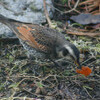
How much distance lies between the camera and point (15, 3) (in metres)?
6.50

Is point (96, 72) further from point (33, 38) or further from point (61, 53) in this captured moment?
point (33, 38)

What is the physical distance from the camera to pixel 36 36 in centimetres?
487

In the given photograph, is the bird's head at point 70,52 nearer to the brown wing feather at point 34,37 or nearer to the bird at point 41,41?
the bird at point 41,41

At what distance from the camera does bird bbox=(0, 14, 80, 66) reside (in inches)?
181

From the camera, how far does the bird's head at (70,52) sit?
13.7ft

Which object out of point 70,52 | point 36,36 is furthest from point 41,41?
point 70,52

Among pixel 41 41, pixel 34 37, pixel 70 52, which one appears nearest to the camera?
pixel 70 52

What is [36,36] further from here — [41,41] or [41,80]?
[41,80]

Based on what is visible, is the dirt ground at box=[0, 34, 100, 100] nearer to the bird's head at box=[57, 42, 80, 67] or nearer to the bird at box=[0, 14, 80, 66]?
the bird at box=[0, 14, 80, 66]

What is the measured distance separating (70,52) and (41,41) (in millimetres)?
801

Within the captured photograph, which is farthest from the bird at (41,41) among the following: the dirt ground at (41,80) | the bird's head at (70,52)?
the dirt ground at (41,80)

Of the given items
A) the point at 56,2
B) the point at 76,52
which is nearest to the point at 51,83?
the point at 76,52

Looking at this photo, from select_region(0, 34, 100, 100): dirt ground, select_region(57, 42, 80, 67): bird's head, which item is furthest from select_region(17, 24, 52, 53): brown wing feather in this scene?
select_region(0, 34, 100, 100): dirt ground

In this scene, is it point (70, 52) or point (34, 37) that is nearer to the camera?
point (70, 52)
